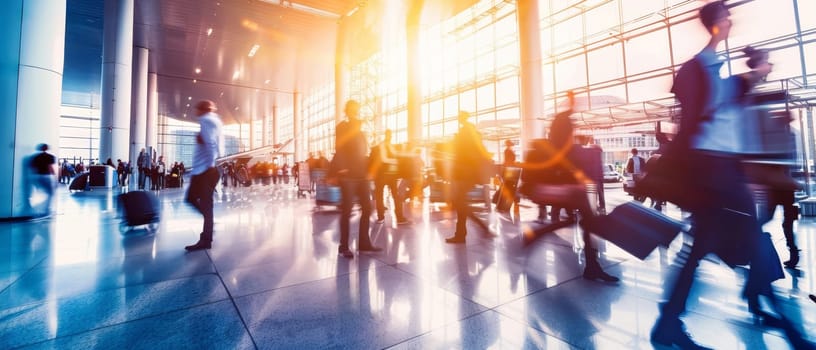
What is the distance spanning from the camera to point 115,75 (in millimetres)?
12961

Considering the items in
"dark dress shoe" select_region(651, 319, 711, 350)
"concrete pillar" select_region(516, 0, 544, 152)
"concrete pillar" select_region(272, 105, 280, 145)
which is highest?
"concrete pillar" select_region(272, 105, 280, 145)

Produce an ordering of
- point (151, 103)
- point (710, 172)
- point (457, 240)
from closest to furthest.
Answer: point (710, 172) → point (457, 240) → point (151, 103)

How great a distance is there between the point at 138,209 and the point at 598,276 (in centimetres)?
578

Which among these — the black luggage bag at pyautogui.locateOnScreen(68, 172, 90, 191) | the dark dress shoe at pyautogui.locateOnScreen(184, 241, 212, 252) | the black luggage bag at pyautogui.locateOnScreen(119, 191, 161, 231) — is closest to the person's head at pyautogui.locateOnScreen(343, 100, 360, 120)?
the dark dress shoe at pyautogui.locateOnScreen(184, 241, 212, 252)

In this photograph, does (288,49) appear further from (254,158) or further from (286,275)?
(286,275)

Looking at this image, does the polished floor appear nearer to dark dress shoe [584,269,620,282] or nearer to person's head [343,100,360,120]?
dark dress shoe [584,269,620,282]

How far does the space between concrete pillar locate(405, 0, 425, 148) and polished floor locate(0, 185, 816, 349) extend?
36.0 feet

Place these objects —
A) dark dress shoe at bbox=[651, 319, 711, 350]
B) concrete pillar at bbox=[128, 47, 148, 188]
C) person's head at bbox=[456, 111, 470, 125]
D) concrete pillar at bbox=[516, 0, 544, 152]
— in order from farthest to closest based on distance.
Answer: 1. concrete pillar at bbox=[128, 47, 148, 188]
2. concrete pillar at bbox=[516, 0, 544, 152]
3. person's head at bbox=[456, 111, 470, 125]
4. dark dress shoe at bbox=[651, 319, 711, 350]

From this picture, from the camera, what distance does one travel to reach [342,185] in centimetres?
330

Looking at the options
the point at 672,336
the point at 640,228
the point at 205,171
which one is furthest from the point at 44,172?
the point at 672,336

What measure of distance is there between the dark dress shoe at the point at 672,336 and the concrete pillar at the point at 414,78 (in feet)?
42.6

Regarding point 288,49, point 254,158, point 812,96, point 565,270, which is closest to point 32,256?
point 565,270

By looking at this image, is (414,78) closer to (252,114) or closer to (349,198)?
(349,198)

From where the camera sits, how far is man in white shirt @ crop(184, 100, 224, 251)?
374 centimetres
